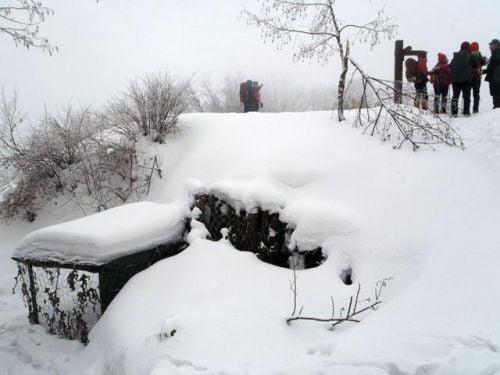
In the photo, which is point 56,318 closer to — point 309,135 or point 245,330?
point 245,330

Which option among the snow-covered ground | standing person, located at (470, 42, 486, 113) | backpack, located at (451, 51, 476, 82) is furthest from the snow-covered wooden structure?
standing person, located at (470, 42, 486, 113)

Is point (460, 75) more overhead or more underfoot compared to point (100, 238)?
more overhead

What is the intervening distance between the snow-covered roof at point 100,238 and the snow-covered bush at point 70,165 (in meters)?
3.81

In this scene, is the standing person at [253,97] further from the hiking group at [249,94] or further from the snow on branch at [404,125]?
the snow on branch at [404,125]

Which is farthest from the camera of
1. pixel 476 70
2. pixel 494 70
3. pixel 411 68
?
pixel 411 68

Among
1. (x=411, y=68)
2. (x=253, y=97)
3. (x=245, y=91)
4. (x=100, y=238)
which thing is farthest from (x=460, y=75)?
(x=100, y=238)

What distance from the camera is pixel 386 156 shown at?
5855 millimetres

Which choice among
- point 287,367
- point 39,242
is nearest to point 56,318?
point 39,242

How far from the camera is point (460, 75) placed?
7.70m

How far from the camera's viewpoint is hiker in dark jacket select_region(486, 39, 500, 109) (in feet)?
24.6

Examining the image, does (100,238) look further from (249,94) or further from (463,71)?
(249,94)

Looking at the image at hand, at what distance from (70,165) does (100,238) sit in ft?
20.3

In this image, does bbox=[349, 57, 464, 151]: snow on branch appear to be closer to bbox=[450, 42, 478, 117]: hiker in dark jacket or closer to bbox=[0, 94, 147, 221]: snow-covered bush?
bbox=[450, 42, 478, 117]: hiker in dark jacket

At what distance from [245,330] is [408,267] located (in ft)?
6.21
